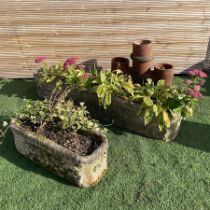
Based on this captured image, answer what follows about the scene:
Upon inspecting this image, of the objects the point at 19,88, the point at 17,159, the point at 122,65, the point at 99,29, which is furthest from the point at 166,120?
the point at 19,88

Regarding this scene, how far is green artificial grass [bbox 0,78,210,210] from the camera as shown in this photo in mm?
3373

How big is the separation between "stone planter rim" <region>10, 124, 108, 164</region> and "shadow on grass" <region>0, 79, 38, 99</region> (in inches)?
61.8

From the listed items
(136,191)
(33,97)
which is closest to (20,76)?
(33,97)

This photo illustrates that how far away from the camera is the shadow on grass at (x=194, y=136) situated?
4121mm

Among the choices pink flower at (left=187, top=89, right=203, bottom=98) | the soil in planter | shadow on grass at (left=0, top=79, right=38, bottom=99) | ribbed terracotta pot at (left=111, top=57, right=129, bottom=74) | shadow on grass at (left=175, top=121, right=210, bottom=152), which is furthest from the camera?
shadow on grass at (left=0, top=79, right=38, bottom=99)

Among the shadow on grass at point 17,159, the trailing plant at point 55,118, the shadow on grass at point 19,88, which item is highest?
the trailing plant at point 55,118

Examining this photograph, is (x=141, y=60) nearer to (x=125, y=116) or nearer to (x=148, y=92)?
(x=148, y=92)

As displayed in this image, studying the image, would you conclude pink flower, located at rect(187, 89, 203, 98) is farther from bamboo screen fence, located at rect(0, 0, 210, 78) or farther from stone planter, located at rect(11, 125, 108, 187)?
bamboo screen fence, located at rect(0, 0, 210, 78)

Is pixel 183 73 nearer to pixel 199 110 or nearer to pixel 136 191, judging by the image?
pixel 199 110

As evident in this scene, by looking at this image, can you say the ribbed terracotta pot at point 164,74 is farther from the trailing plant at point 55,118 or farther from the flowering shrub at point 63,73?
→ the trailing plant at point 55,118

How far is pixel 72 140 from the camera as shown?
3619 mm

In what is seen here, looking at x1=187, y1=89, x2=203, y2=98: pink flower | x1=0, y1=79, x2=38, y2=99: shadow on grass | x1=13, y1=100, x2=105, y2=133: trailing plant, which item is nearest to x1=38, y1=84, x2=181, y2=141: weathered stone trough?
x1=187, y1=89, x2=203, y2=98: pink flower

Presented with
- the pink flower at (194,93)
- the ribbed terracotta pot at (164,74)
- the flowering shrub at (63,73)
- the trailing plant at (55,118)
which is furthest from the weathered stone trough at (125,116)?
the ribbed terracotta pot at (164,74)

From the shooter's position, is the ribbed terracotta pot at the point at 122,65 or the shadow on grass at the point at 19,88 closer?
the ribbed terracotta pot at the point at 122,65
